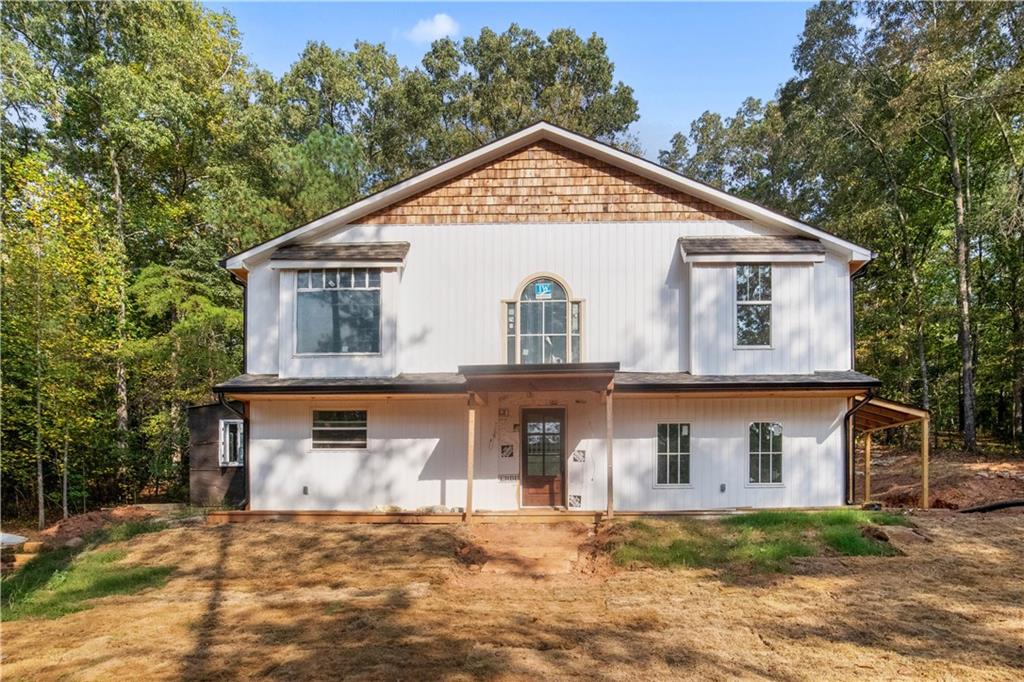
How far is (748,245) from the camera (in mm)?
11938

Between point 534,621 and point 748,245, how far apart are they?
869 centimetres

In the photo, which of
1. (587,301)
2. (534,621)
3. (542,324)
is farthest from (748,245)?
(534,621)

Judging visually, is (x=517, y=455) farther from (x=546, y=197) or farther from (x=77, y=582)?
(x=77, y=582)

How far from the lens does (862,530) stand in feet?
30.1

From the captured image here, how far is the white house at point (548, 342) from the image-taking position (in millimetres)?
11695

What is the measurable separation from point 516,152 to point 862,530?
376 inches

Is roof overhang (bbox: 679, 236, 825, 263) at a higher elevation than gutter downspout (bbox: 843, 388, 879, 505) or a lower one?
higher

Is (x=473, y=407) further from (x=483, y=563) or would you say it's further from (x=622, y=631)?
(x=622, y=631)

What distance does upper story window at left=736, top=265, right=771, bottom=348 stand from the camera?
470 inches

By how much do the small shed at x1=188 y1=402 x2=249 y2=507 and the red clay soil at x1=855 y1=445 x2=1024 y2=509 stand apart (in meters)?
16.1

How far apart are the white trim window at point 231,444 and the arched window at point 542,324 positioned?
7.61m

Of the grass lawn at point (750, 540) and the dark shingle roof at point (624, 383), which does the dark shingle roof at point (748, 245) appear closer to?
the dark shingle roof at point (624, 383)

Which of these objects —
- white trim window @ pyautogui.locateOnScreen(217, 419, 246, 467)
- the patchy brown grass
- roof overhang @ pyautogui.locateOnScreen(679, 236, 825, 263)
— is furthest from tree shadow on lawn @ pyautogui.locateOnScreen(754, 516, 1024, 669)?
white trim window @ pyautogui.locateOnScreen(217, 419, 246, 467)

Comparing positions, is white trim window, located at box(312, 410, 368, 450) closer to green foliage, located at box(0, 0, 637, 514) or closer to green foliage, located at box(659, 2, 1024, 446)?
green foliage, located at box(0, 0, 637, 514)
